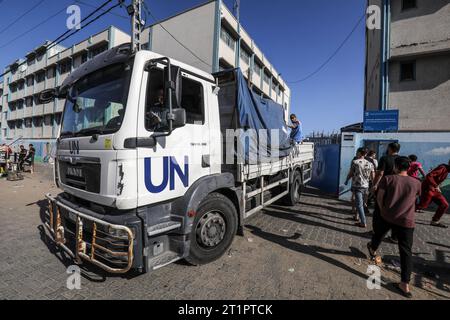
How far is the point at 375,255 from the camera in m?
3.37

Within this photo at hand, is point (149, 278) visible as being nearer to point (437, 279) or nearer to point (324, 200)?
point (437, 279)

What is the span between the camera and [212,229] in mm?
3123

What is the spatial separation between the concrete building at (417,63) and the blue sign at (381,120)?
7.33ft

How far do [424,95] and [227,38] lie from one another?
1226 centimetres

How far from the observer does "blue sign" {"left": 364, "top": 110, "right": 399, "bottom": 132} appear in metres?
7.66

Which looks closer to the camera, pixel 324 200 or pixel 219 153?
pixel 219 153

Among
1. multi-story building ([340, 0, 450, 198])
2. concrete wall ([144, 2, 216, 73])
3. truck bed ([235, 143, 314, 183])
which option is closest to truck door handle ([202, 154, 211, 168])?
truck bed ([235, 143, 314, 183])

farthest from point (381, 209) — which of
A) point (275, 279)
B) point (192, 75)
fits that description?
point (192, 75)

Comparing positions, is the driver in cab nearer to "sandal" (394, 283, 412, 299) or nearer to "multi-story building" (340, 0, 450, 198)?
"sandal" (394, 283, 412, 299)

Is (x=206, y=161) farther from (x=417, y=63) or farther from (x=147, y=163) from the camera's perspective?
(x=417, y=63)

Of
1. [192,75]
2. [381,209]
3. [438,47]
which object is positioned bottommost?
[381,209]

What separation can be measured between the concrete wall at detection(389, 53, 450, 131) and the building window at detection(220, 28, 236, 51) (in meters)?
10.3
